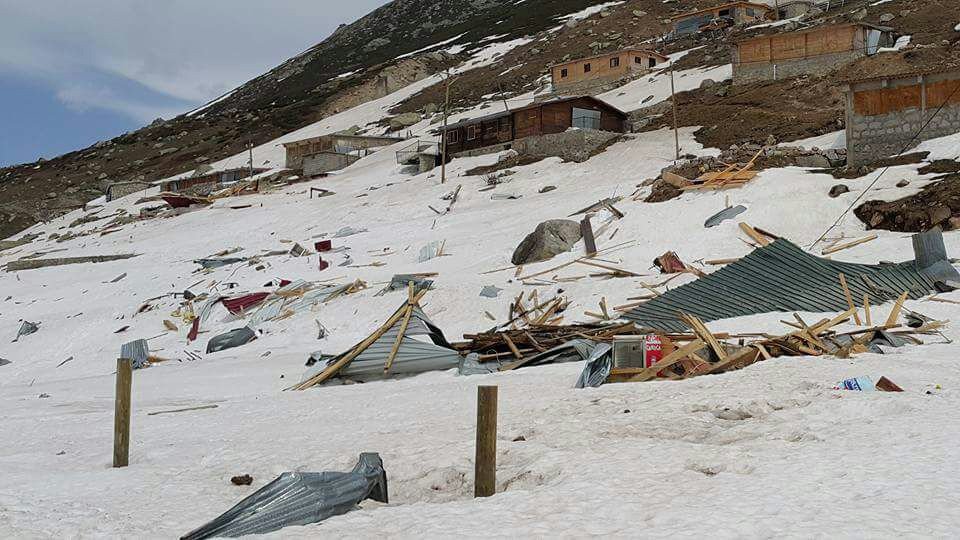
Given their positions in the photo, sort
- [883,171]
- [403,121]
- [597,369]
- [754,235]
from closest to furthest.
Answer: [597,369] → [754,235] → [883,171] → [403,121]

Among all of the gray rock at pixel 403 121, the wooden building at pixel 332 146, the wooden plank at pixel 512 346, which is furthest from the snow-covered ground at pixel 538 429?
the gray rock at pixel 403 121

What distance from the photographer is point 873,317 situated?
1366cm

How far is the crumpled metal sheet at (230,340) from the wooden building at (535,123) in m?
24.6

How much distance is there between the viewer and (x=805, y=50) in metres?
41.6

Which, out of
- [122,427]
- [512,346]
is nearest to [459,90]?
[512,346]

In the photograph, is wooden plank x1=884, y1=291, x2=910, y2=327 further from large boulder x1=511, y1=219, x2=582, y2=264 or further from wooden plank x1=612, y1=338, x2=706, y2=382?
large boulder x1=511, y1=219, x2=582, y2=264

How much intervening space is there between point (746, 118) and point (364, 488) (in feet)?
110

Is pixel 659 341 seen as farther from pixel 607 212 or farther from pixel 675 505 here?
pixel 607 212

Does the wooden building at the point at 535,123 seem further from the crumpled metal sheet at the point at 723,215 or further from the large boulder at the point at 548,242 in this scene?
the crumpled metal sheet at the point at 723,215

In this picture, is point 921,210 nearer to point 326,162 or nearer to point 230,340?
point 230,340

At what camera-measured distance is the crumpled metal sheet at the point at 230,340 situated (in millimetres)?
19844

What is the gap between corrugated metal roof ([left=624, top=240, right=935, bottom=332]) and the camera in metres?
14.7

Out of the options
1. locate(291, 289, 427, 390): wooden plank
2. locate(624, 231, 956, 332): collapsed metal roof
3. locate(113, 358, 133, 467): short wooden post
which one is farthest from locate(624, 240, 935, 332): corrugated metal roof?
locate(113, 358, 133, 467): short wooden post

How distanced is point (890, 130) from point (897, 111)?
22.9 inches
